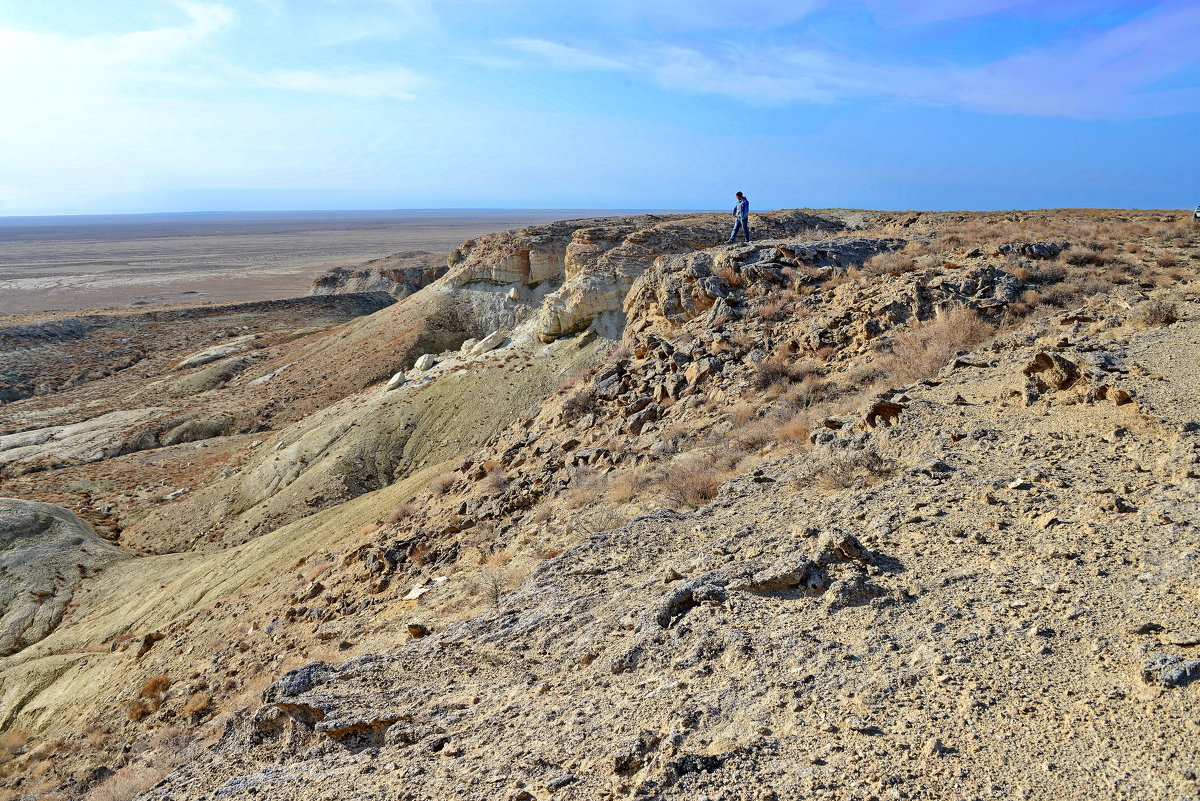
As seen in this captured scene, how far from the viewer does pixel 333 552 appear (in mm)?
12609

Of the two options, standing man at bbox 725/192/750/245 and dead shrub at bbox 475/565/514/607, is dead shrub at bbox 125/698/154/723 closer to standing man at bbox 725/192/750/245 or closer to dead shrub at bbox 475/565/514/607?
dead shrub at bbox 475/565/514/607

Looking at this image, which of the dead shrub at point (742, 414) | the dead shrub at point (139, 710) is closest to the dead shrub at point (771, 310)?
the dead shrub at point (742, 414)

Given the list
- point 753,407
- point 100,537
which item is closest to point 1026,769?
point 753,407

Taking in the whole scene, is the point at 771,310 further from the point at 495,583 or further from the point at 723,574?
the point at 723,574

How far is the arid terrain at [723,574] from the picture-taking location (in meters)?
3.79

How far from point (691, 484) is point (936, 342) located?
4.62 metres

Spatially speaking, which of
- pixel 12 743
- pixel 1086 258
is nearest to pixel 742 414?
pixel 1086 258

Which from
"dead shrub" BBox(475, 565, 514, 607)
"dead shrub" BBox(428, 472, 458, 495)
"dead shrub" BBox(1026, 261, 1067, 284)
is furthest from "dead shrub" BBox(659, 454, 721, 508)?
"dead shrub" BBox(1026, 261, 1067, 284)

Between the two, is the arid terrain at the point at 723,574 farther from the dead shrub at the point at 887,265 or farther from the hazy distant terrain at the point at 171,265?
the hazy distant terrain at the point at 171,265

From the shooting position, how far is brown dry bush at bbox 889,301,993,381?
9.68m

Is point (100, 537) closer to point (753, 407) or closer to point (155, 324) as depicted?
point (753, 407)

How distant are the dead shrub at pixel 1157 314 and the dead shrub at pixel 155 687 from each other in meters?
14.0

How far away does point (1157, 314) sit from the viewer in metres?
9.27

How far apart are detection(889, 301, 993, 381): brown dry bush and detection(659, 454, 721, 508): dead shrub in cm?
325
